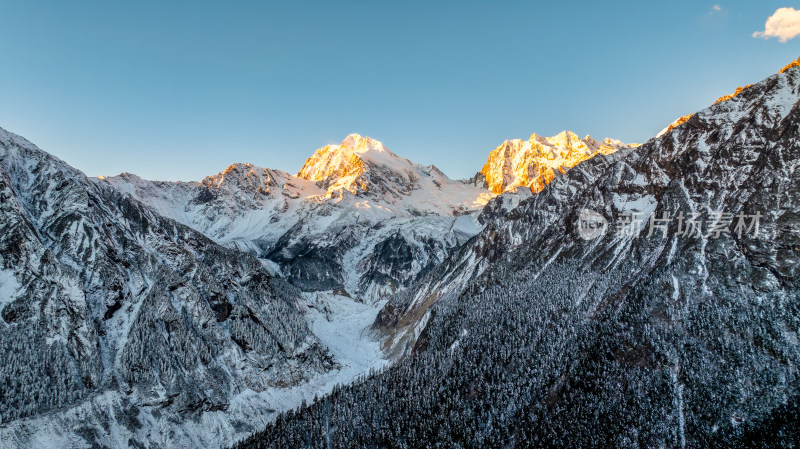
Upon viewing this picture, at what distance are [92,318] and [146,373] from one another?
21.4m

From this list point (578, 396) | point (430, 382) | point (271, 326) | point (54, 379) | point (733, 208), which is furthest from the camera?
point (271, 326)

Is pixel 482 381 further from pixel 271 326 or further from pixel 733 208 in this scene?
pixel 733 208

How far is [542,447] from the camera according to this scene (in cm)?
10869

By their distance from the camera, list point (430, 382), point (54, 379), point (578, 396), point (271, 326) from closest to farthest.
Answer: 1. point (54, 379)
2. point (578, 396)
3. point (430, 382)
4. point (271, 326)

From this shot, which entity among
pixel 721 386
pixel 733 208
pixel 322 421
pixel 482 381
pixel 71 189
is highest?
pixel 733 208

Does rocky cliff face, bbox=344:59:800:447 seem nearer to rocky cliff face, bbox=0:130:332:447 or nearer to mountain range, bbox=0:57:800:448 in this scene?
mountain range, bbox=0:57:800:448

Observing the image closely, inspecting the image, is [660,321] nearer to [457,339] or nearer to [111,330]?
[457,339]

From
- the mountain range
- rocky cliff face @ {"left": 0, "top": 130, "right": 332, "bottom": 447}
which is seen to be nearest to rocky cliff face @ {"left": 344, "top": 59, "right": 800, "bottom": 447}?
the mountain range

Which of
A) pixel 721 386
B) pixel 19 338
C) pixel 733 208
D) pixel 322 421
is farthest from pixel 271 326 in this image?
pixel 733 208

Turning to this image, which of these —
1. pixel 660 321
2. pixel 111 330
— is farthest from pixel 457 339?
pixel 111 330

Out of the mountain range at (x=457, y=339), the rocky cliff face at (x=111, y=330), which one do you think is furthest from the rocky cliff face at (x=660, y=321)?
the rocky cliff face at (x=111, y=330)

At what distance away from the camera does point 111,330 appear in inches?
4845

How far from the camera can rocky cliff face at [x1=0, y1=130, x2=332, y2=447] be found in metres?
103

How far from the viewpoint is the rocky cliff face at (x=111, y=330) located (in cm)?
10262
